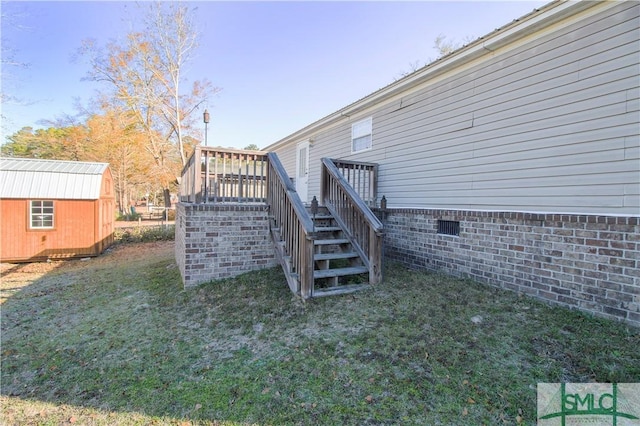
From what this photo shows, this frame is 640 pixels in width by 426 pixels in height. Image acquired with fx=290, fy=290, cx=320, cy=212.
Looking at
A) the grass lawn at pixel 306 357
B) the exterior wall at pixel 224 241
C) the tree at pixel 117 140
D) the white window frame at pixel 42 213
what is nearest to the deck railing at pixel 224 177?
the exterior wall at pixel 224 241

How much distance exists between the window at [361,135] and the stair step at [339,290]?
4.26m

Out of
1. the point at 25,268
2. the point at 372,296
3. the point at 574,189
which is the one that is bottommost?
the point at 25,268

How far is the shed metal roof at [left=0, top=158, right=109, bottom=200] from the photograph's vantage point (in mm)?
9172

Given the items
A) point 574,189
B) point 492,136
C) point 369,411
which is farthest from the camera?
point 492,136

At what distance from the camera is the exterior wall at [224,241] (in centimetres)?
493

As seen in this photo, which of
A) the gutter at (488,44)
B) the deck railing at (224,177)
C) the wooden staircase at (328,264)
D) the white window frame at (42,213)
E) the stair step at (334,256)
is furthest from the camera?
the white window frame at (42,213)

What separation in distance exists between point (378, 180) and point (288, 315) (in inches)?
170

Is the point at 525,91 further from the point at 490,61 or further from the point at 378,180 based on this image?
the point at 378,180

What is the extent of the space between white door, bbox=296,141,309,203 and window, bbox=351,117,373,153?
2.85 meters

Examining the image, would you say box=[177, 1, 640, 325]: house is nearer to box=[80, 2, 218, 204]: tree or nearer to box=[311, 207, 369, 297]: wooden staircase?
box=[311, 207, 369, 297]: wooden staircase

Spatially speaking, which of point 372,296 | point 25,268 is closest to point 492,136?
point 372,296

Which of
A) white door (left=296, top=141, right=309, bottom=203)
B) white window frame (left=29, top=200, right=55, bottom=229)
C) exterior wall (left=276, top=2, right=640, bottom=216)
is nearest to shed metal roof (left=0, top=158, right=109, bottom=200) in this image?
white window frame (left=29, top=200, right=55, bottom=229)

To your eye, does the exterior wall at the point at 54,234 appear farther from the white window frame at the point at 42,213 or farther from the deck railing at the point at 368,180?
the deck railing at the point at 368,180

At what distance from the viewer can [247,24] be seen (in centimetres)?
977
